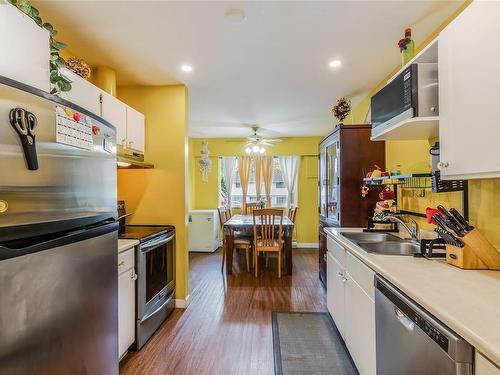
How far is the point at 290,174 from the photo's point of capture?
5.94 m

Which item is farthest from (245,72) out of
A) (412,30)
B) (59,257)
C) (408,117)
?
(59,257)

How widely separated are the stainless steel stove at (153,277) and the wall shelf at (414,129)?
206cm

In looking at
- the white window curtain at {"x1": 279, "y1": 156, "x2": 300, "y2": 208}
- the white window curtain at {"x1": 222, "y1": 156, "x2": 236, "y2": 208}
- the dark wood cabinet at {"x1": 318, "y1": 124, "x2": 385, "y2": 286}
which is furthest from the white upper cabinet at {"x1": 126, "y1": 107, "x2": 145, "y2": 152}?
the white window curtain at {"x1": 279, "y1": 156, "x2": 300, "y2": 208}

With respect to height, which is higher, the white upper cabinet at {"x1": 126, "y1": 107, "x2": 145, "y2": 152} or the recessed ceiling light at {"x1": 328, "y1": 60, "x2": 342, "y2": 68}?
Answer: the recessed ceiling light at {"x1": 328, "y1": 60, "x2": 342, "y2": 68}

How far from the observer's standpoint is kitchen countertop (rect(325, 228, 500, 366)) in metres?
0.77

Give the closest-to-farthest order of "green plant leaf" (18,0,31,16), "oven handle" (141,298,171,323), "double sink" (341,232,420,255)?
"green plant leaf" (18,0,31,16)
"double sink" (341,232,420,255)
"oven handle" (141,298,171,323)

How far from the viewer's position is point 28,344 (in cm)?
88

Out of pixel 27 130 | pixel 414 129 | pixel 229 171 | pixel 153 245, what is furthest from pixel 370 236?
→ pixel 229 171

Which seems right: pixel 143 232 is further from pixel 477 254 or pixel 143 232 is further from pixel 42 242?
pixel 477 254

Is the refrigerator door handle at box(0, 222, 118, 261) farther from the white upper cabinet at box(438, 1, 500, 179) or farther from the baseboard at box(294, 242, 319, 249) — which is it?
the baseboard at box(294, 242, 319, 249)

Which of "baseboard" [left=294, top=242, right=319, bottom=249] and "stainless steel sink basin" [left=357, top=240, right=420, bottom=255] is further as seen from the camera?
"baseboard" [left=294, top=242, right=319, bottom=249]

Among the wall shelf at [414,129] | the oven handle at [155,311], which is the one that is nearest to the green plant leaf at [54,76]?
the oven handle at [155,311]

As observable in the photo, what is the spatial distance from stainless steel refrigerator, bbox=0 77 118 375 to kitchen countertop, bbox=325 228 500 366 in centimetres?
137

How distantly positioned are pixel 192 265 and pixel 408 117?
154 inches
